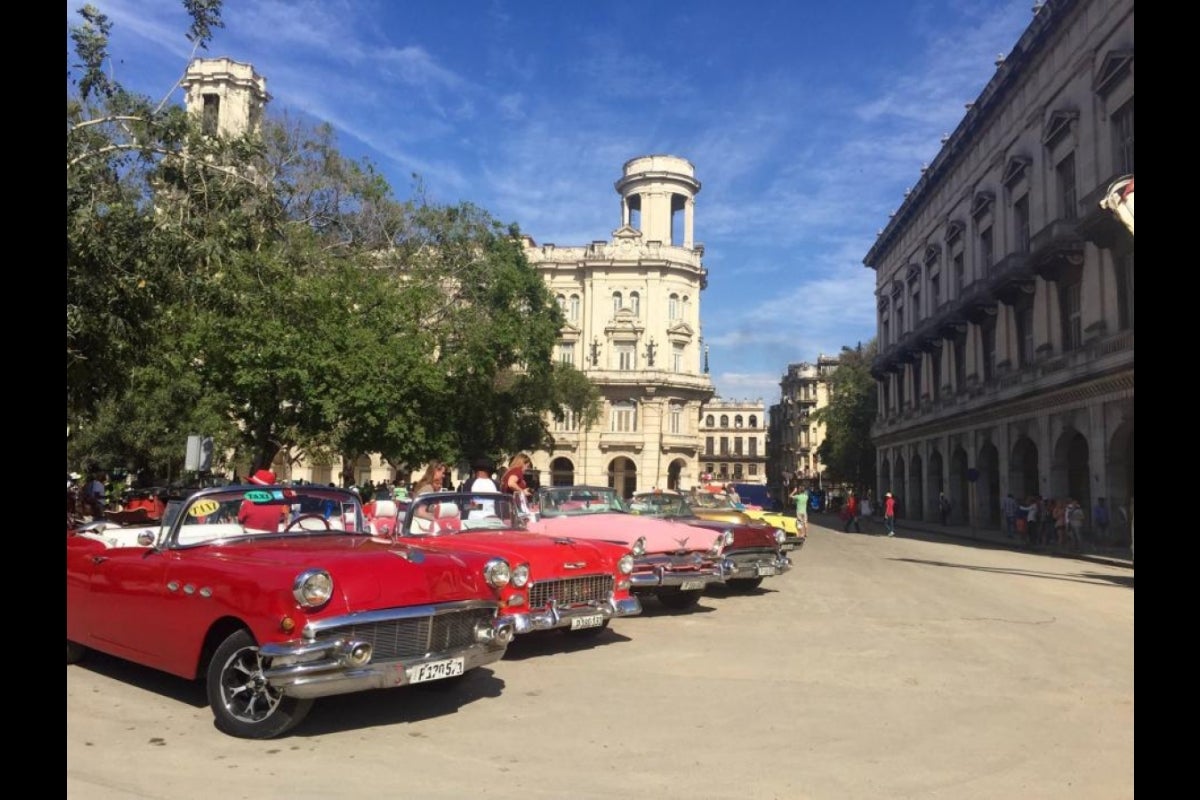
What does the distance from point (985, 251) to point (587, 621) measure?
35.2m

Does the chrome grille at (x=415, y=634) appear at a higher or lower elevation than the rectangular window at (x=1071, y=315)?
lower

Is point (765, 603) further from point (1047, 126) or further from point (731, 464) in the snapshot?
point (731, 464)

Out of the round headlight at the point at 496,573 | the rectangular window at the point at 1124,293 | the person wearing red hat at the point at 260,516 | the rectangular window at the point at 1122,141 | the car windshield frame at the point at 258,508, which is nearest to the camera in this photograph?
the car windshield frame at the point at 258,508

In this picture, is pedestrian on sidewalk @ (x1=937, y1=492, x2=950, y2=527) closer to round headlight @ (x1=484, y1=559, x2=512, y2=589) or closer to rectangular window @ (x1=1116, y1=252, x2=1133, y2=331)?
rectangular window @ (x1=1116, y1=252, x2=1133, y2=331)

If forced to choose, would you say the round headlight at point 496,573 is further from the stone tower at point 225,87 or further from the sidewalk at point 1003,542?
the stone tower at point 225,87

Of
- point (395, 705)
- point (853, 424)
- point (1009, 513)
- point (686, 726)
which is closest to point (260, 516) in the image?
point (395, 705)

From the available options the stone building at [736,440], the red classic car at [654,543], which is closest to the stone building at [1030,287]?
the red classic car at [654,543]

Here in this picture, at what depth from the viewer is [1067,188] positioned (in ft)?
97.5

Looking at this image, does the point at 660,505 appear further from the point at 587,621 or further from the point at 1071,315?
the point at 1071,315

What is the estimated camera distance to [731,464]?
125375 millimetres

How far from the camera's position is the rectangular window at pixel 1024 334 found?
32812 millimetres

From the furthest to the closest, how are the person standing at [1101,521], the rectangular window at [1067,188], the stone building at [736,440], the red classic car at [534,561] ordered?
the stone building at [736,440], the rectangular window at [1067,188], the person standing at [1101,521], the red classic car at [534,561]
